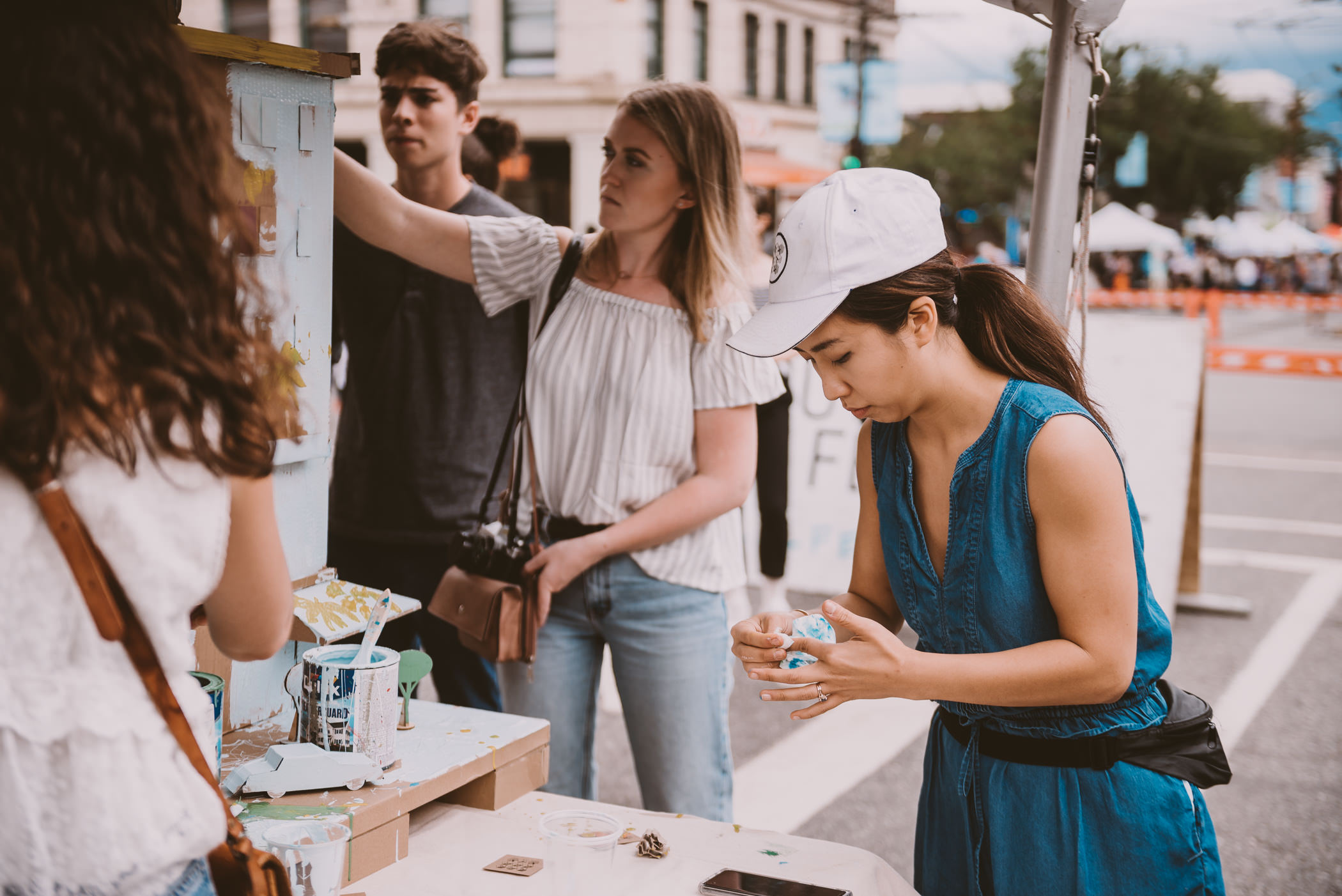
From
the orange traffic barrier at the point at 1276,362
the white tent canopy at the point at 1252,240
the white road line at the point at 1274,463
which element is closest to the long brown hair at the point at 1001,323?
the white road line at the point at 1274,463

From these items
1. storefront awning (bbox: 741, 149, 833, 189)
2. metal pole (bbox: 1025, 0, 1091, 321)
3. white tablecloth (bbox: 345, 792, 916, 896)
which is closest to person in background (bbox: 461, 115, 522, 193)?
metal pole (bbox: 1025, 0, 1091, 321)

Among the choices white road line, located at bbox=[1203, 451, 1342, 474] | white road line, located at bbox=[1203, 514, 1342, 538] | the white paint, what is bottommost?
the white paint

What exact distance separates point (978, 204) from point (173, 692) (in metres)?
43.3

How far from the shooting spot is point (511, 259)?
2.66 metres

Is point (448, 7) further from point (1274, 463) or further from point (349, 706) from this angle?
→ point (349, 706)

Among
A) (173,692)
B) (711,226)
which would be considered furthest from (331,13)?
(173,692)

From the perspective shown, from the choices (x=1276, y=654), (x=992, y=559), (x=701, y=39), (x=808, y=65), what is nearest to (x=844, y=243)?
(x=992, y=559)

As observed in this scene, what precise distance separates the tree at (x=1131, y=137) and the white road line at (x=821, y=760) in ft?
112

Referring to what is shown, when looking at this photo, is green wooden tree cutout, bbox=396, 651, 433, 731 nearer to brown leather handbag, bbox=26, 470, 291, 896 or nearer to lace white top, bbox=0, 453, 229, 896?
brown leather handbag, bbox=26, 470, 291, 896

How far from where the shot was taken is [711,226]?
258 centimetres

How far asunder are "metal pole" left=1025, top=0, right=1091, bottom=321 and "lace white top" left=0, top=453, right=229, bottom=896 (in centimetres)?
184

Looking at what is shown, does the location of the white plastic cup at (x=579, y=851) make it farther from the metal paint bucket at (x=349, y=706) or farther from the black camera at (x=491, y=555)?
the black camera at (x=491, y=555)

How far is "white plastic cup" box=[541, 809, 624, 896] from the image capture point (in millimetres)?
1617

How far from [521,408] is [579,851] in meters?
1.22
